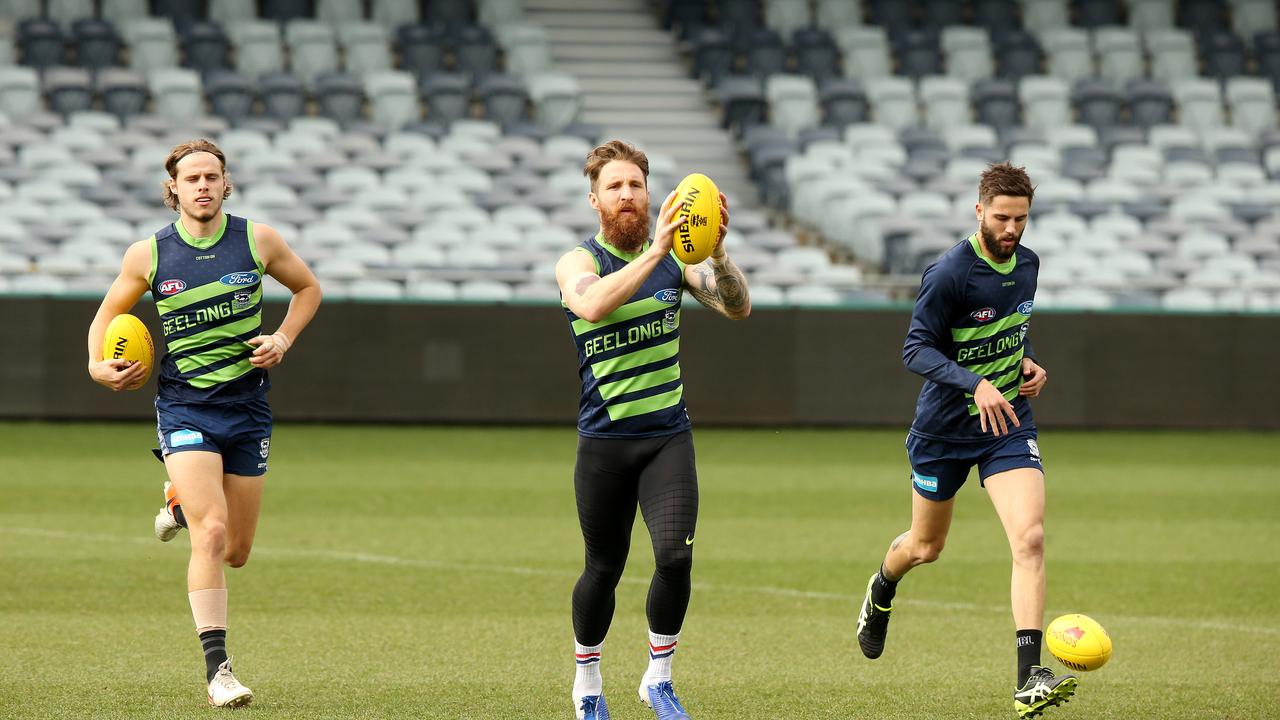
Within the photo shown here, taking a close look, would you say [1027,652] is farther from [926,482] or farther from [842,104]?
[842,104]

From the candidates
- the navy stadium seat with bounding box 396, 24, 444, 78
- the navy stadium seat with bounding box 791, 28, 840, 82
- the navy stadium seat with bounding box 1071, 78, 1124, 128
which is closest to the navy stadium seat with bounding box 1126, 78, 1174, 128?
the navy stadium seat with bounding box 1071, 78, 1124, 128

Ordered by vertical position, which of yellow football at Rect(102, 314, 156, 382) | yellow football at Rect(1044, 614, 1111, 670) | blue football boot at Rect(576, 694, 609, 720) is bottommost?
blue football boot at Rect(576, 694, 609, 720)

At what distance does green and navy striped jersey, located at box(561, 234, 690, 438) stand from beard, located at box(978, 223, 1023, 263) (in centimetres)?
149

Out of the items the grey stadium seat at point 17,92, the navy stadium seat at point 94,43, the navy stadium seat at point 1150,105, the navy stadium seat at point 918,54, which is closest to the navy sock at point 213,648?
the grey stadium seat at point 17,92

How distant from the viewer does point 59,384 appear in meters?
17.7

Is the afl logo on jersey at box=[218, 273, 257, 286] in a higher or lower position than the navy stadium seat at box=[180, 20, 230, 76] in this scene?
lower

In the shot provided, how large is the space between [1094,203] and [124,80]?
47.4ft

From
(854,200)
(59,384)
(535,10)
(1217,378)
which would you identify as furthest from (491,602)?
(535,10)

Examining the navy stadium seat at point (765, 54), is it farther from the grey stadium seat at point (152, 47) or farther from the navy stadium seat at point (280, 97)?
the grey stadium seat at point (152, 47)

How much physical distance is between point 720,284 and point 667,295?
0.22 meters

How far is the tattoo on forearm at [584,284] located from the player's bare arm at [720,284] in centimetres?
41

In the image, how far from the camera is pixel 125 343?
6625 mm

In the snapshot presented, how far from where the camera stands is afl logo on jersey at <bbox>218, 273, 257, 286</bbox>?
667 cm

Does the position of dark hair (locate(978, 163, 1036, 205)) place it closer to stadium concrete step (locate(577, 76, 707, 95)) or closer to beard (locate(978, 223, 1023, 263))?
beard (locate(978, 223, 1023, 263))
